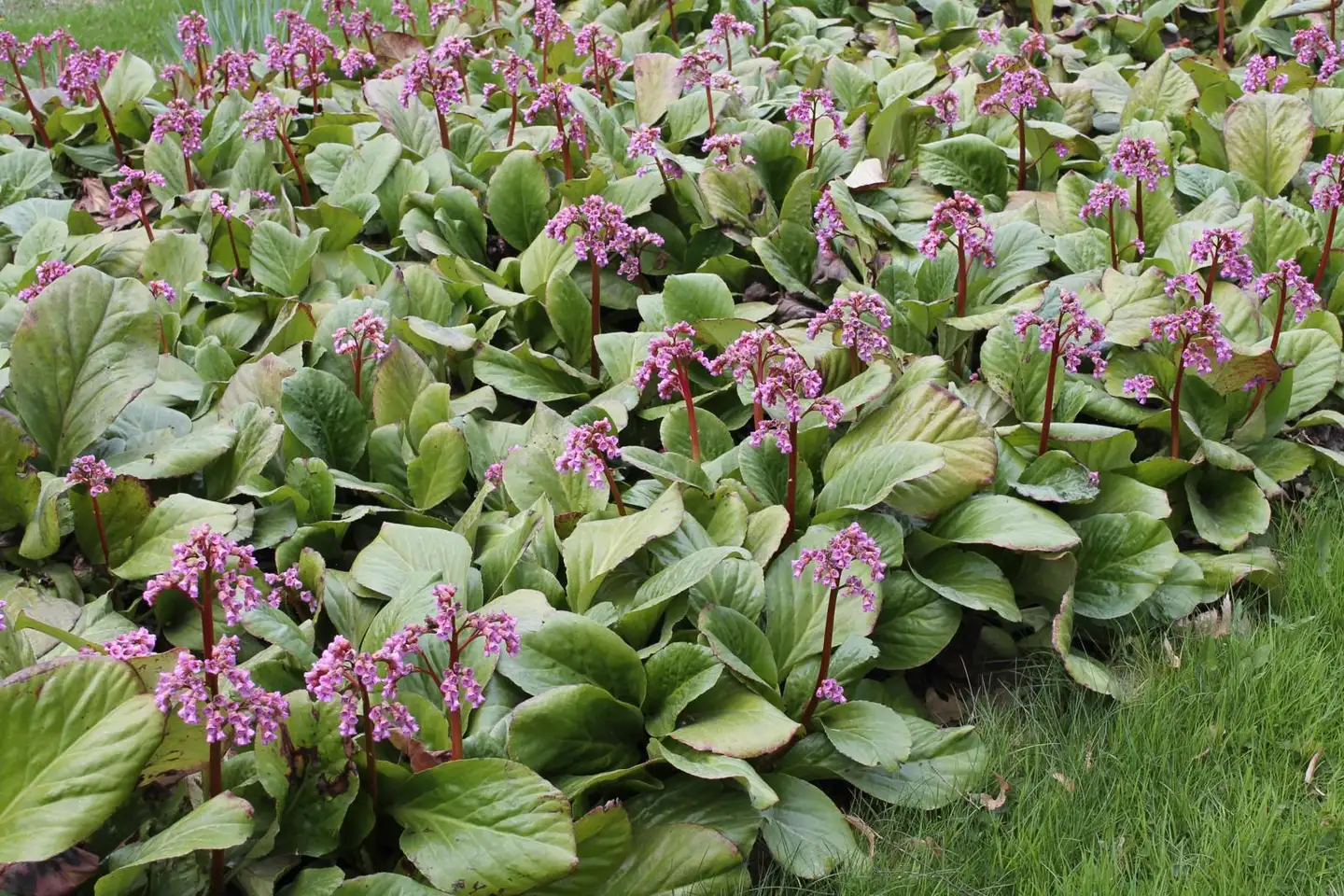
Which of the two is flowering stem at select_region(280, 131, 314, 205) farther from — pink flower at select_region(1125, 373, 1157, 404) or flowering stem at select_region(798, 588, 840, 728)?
pink flower at select_region(1125, 373, 1157, 404)

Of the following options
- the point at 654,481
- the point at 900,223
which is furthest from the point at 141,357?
the point at 900,223

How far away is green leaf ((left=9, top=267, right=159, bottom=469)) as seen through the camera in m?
2.77

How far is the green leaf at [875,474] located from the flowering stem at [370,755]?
3.53 feet

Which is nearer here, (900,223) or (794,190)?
(794,190)

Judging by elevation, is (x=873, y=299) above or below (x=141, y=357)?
below

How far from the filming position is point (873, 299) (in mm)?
2893

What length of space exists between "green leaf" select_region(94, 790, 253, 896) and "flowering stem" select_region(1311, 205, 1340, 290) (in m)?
3.08

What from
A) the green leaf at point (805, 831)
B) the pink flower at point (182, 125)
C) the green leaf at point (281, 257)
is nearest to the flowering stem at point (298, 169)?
the pink flower at point (182, 125)

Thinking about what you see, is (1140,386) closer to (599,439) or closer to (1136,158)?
(1136,158)

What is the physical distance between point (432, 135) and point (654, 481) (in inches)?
80.1

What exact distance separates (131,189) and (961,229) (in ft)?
9.77

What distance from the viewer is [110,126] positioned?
14.3 ft

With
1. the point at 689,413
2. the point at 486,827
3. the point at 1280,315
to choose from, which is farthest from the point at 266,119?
the point at 1280,315

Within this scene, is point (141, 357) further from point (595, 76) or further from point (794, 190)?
point (595, 76)
